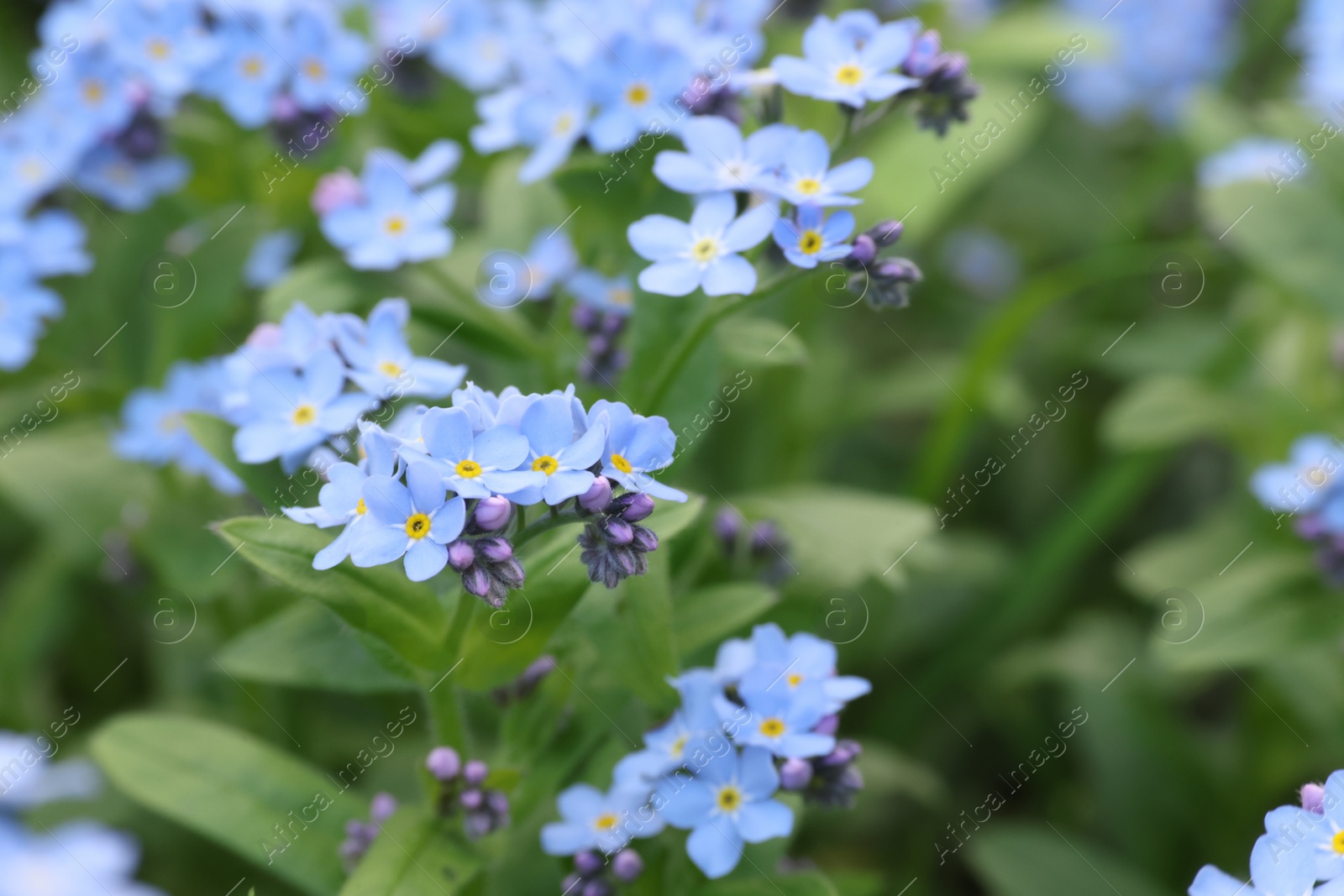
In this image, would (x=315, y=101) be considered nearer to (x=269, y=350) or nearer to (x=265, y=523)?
(x=269, y=350)

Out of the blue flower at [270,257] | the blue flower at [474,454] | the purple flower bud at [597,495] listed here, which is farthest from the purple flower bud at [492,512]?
the blue flower at [270,257]

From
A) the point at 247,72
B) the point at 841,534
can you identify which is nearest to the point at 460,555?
the point at 841,534

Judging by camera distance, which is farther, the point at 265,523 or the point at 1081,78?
the point at 1081,78

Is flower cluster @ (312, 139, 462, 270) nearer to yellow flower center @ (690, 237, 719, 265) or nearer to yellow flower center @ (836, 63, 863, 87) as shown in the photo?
yellow flower center @ (690, 237, 719, 265)

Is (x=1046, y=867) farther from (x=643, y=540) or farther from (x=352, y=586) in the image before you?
(x=352, y=586)

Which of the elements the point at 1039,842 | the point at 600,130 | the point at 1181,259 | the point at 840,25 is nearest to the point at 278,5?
the point at 600,130

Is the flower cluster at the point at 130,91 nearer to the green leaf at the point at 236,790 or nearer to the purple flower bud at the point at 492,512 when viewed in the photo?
the green leaf at the point at 236,790

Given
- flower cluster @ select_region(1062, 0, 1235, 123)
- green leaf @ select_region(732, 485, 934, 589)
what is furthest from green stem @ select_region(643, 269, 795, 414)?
flower cluster @ select_region(1062, 0, 1235, 123)
